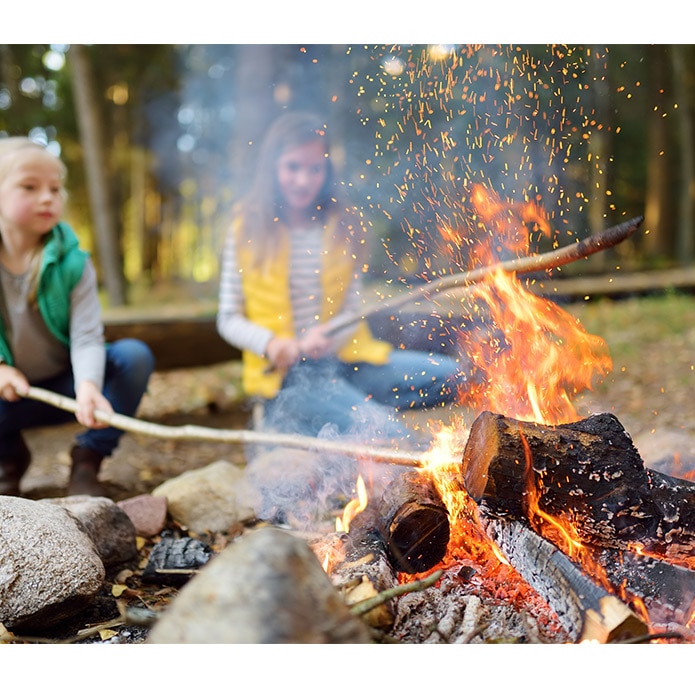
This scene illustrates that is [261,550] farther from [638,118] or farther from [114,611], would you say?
[638,118]

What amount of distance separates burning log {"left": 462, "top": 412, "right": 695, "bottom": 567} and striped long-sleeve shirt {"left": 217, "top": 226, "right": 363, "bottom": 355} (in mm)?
1896

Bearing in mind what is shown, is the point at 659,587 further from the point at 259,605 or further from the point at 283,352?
the point at 283,352

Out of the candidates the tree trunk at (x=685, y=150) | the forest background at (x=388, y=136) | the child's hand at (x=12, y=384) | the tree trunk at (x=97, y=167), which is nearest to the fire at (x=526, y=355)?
the forest background at (x=388, y=136)

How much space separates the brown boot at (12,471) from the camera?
324 cm

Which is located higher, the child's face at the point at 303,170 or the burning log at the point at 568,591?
the child's face at the point at 303,170

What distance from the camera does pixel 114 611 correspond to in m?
2.26

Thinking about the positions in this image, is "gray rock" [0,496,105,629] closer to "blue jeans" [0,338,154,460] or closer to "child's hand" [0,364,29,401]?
"child's hand" [0,364,29,401]

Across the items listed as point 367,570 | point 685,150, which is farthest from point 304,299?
point 685,150

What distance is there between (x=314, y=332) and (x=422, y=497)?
1.51m

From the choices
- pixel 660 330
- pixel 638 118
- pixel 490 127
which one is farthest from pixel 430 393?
pixel 638 118

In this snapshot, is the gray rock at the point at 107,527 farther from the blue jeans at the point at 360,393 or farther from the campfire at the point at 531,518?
the blue jeans at the point at 360,393

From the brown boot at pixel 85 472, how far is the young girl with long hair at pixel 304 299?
2.98 ft

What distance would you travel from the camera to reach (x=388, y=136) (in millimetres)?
4793

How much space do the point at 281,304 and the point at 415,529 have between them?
2.01 m
